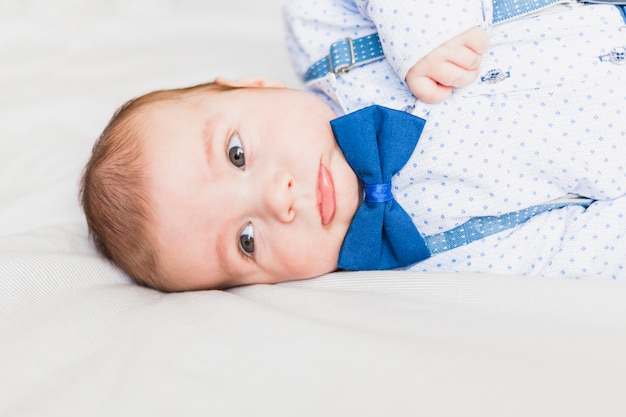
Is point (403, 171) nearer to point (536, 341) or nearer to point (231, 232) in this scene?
point (231, 232)

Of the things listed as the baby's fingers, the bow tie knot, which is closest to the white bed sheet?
the bow tie knot

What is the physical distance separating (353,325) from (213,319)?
195mm

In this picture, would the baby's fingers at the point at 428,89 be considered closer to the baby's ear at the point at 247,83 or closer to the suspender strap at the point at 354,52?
the suspender strap at the point at 354,52

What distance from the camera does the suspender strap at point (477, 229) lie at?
1.13m

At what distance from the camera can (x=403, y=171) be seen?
3.73 feet

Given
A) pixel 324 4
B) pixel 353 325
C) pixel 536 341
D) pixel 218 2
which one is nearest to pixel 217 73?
pixel 218 2

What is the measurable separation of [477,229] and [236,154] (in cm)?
42

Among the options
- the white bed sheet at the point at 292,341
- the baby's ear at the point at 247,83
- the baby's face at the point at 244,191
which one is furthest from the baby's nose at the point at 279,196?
the baby's ear at the point at 247,83

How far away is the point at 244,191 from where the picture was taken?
107 centimetres

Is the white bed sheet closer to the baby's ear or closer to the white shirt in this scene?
the white shirt

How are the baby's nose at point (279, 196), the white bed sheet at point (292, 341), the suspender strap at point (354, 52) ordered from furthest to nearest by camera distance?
the suspender strap at point (354, 52)
the baby's nose at point (279, 196)
the white bed sheet at point (292, 341)

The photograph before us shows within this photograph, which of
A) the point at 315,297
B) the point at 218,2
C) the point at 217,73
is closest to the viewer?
the point at 315,297

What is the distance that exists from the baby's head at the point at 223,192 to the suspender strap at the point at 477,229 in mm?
155

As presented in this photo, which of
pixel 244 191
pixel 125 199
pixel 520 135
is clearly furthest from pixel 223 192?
pixel 520 135
